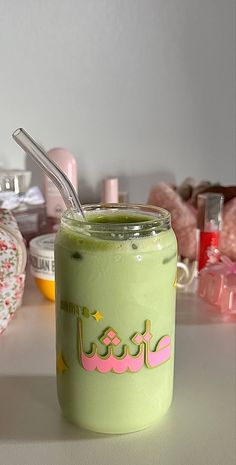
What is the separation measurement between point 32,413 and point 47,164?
21 centimetres

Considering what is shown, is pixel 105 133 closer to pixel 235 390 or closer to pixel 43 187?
pixel 43 187

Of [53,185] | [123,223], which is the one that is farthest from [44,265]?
[123,223]

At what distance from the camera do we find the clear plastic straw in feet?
1.43

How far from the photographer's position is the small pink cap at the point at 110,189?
0.90m

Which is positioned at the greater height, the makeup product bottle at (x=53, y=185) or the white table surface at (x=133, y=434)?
the makeup product bottle at (x=53, y=185)

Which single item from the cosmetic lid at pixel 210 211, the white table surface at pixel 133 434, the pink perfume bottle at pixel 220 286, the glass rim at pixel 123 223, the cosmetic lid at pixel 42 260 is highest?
the glass rim at pixel 123 223

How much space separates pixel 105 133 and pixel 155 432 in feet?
1.93

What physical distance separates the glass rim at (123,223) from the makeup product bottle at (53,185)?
1.28 ft

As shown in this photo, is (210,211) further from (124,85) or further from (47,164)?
(47,164)

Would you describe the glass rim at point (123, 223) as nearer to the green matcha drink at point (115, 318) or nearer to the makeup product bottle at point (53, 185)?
the green matcha drink at point (115, 318)

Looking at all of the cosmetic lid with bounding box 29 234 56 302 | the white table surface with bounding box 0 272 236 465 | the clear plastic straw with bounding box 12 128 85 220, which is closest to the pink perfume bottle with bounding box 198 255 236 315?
the white table surface with bounding box 0 272 236 465

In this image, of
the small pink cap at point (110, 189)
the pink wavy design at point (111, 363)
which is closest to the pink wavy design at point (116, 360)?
the pink wavy design at point (111, 363)

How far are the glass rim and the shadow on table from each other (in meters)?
0.17

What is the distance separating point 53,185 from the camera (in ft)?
2.85
